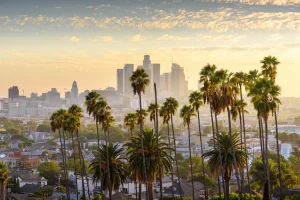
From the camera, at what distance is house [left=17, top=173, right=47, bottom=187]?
308 feet

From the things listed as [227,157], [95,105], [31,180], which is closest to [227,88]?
[227,157]

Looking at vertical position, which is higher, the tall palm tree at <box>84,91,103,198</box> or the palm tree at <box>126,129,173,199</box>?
the tall palm tree at <box>84,91,103,198</box>

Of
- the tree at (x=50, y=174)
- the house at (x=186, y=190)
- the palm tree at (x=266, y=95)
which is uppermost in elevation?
the palm tree at (x=266, y=95)

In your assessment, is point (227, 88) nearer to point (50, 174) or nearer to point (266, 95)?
point (266, 95)

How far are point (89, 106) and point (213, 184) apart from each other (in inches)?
1422

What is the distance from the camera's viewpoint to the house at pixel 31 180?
93.8 metres

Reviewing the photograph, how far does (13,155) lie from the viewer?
489 ft

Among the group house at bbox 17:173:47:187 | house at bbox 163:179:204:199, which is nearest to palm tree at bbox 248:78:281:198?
house at bbox 163:179:204:199

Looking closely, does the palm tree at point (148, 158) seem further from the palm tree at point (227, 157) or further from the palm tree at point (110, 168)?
the palm tree at point (227, 157)

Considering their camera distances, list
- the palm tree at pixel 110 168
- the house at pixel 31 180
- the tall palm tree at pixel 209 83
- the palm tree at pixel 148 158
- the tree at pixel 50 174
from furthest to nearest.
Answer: the tree at pixel 50 174
the house at pixel 31 180
the palm tree at pixel 110 168
the palm tree at pixel 148 158
the tall palm tree at pixel 209 83

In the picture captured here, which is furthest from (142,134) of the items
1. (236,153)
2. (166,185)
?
(166,185)

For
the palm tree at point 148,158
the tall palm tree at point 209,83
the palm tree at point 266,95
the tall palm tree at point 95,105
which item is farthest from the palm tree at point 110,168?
the palm tree at point 266,95

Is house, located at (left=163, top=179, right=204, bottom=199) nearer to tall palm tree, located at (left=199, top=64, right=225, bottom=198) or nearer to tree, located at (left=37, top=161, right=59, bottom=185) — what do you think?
tree, located at (left=37, top=161, right=59, bottom=185)

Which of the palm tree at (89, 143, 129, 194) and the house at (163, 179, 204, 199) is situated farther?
the house at (163, 179, 204, 199)
